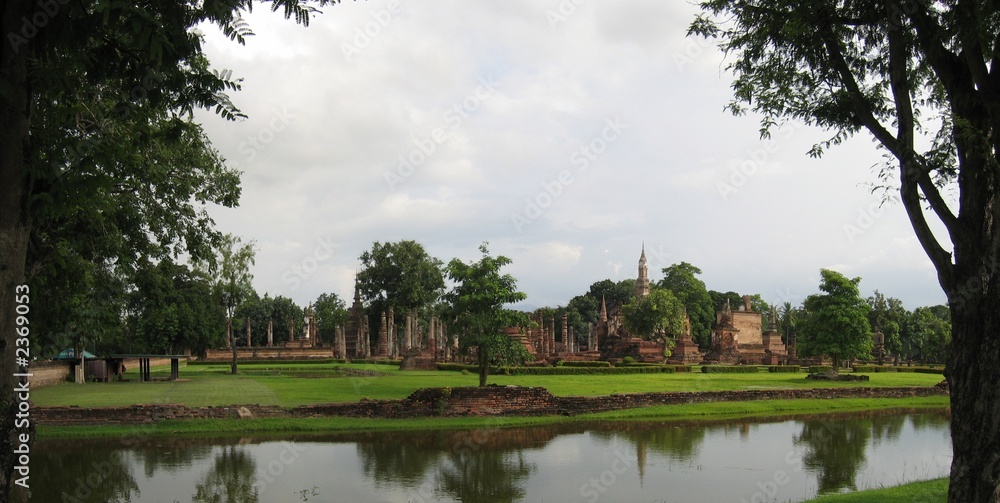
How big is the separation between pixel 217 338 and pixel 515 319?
36990 mm

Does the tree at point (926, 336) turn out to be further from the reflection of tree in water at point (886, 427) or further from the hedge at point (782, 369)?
the reflection of tree in water at point (886, 427)

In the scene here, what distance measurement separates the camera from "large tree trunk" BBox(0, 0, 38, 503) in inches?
232

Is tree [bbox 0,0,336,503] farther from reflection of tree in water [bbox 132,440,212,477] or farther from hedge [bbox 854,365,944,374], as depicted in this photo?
hedge [bbox 854,365,944,374]

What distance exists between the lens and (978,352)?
27.0ft

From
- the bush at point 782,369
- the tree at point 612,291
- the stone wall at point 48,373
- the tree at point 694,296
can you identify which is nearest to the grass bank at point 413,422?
the stone wall at point 48,373

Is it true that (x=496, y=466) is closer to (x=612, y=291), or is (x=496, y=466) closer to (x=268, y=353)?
(x=268, y=353)

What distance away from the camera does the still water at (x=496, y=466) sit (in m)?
12.4

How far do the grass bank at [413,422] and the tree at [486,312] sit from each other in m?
3.90

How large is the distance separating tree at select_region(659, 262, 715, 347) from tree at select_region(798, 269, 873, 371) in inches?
1661

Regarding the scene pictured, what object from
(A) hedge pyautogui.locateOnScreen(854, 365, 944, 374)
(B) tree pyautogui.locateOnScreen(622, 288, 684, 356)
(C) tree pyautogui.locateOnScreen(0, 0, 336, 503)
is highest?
(C) tree pyautogui.locateOnScreen(0, 0, 336, 503)

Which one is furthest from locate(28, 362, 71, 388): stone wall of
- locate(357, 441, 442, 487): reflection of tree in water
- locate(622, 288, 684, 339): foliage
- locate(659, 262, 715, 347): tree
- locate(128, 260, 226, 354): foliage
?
locate(659, 262, 715, 347): tree

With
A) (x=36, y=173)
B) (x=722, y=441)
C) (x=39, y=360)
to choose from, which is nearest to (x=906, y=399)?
(x=722, y=441)

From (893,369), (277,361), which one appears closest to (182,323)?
(277,361)

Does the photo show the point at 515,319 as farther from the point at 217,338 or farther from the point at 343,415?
the point at 217,338
